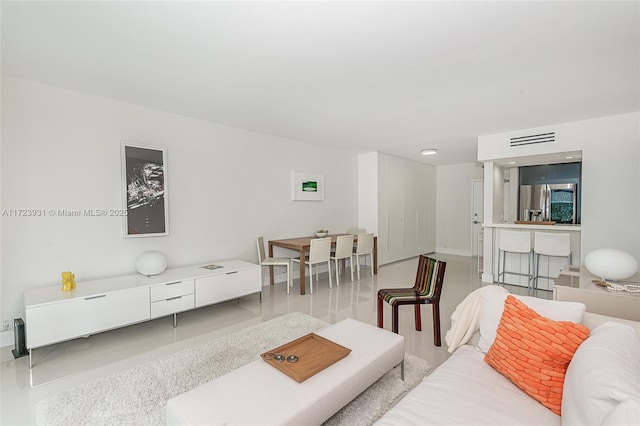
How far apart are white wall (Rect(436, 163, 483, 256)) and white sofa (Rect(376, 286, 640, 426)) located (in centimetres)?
662

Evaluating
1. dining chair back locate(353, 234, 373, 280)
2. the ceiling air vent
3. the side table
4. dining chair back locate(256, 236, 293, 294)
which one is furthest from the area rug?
the ceiling air vent

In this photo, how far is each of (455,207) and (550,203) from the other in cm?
226

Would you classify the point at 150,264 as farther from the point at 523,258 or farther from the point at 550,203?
the point at 550,203

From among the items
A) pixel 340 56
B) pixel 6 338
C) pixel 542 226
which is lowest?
pixel 6 338

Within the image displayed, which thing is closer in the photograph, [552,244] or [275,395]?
[275,395]

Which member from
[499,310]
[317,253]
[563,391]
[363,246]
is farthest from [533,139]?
[563,391]

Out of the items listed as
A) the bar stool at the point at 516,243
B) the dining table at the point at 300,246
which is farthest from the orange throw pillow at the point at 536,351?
the bar stool at the point at 516,243

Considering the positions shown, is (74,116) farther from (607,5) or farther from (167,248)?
(607,5)

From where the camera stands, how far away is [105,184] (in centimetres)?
327

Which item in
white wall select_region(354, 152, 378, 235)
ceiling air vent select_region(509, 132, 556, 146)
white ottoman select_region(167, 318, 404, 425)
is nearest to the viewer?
white ottoman select_region(167, 318, 404, 425)

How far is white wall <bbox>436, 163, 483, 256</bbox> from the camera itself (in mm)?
7770

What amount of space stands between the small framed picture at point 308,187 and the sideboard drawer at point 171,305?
2542 millimetres

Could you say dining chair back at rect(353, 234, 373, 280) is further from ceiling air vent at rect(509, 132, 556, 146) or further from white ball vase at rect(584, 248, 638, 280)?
white ball vase at rect(584, 248, 638, 280)

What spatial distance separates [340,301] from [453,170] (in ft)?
18.7
